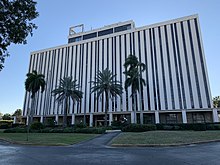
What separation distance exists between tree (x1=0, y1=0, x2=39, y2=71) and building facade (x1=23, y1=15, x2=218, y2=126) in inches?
1449

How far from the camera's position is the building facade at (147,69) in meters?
49.1

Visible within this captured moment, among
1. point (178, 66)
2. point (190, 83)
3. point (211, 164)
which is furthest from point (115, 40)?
point (211, 164)

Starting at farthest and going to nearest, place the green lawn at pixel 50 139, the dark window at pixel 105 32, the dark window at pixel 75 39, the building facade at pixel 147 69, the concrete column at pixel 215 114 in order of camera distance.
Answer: the dark window at pixel 75 39, the dark window at pixel 105 32, the building facade at pixel 147 69, the concrete column at pixel 215 114, the green lawn at pixel 50 139

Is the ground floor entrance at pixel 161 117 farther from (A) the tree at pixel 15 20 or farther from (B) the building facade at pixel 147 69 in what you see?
(A) the tree at pixel 15 20

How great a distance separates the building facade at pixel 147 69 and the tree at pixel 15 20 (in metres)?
36.8

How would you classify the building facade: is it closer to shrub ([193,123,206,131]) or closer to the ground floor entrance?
the ground floor entrance

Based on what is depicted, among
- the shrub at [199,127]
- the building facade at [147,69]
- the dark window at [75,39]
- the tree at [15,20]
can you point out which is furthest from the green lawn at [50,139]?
the dark window at [75,39]

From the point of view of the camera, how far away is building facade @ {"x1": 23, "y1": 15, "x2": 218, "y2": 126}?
49.1 meters

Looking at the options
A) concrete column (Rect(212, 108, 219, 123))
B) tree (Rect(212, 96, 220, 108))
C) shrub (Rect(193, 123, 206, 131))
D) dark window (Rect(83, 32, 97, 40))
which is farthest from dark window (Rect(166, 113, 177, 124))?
dark window (Rect(83, 32, 97, 40))

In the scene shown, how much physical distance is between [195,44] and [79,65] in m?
41.0

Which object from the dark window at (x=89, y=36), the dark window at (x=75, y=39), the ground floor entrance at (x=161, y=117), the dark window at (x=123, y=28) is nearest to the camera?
the ground floor entrance at (x=161, y=117)

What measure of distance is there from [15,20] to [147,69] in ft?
161

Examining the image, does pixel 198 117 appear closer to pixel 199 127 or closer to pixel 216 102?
pixel 199 127

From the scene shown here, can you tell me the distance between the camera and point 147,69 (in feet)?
181
